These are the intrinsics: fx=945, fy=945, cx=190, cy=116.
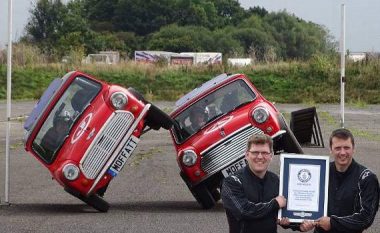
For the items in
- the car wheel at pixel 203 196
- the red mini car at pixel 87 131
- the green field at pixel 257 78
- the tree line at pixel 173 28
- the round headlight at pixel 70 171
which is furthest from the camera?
the tree line at pixel 173 28

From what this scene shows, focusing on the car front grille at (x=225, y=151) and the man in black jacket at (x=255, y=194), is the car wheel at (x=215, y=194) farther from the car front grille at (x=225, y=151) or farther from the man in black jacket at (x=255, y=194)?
the man in black jacket at (x=255, y=194)

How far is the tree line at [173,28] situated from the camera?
100213 millimetres

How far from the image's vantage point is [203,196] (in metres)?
13.6

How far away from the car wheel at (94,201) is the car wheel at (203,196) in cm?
132

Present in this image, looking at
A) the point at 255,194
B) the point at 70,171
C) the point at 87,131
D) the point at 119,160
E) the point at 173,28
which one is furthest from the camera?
the point at 173,28

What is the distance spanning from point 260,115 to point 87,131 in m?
2.50

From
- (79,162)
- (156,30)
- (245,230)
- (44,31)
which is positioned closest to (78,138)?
(79,162)

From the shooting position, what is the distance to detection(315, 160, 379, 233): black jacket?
7020mm

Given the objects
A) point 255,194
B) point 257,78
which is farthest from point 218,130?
point 257,78

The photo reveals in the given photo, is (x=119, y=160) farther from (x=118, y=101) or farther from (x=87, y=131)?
(x=118, y=101)

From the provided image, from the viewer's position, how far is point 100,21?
120 meters

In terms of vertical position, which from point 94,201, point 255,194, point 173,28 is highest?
point 173,28

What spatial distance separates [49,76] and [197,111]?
3891cm

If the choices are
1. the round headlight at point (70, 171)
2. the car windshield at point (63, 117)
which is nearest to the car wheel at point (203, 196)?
the round headlight at point (70, 171)
